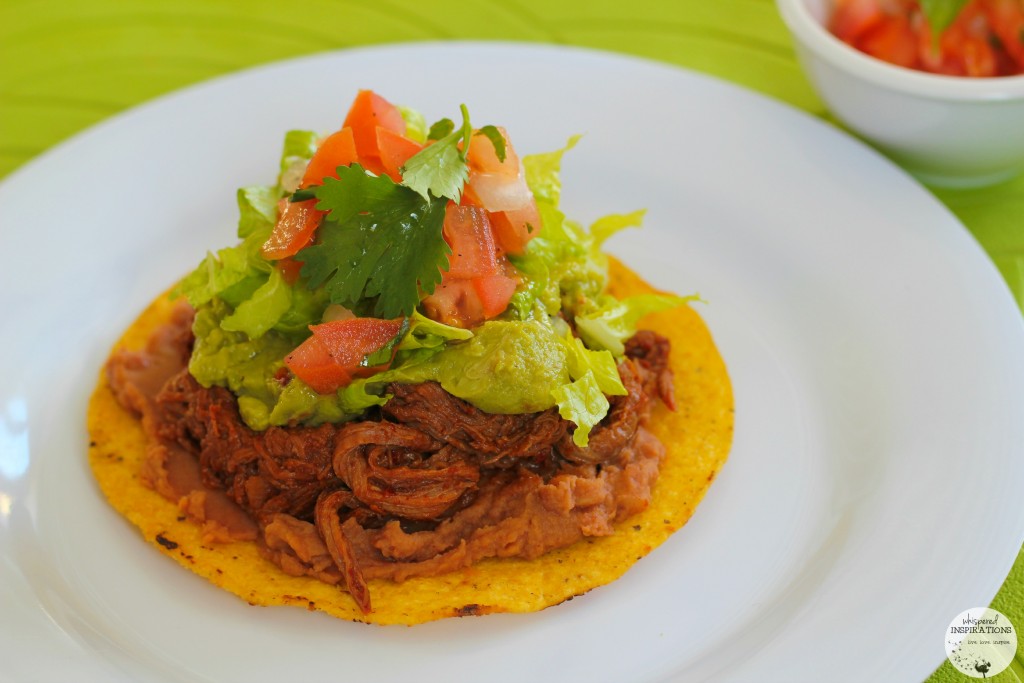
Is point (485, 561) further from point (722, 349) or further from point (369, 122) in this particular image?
point (369, 122)

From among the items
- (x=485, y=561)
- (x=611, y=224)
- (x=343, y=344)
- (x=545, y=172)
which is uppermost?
(x=545, y=172)

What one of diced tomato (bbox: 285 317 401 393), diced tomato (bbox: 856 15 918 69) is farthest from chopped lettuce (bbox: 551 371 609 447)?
diced tomato (bbox: 856 15 918 69)

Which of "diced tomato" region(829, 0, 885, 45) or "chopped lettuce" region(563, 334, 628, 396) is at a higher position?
"diced tomato" region(829, 0, 885, 45)

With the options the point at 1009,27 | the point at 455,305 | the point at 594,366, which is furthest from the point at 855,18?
the point at 455,305

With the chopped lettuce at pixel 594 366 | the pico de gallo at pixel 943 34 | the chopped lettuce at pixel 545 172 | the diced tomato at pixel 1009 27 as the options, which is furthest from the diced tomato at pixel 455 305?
the diced tomato at pixel 1009 27

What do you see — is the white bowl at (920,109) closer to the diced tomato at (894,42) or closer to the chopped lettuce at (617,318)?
the diced tomato at (894,42)

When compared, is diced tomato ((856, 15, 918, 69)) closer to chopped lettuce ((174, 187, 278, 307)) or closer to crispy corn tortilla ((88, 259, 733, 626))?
crispy corn tortilla ((88, 259, 733, 626))
